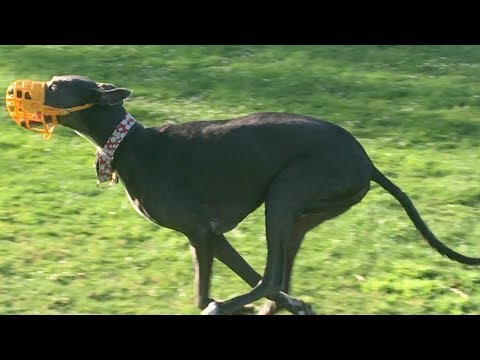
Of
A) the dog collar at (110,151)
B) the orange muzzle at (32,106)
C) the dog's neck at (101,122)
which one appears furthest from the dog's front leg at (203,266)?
the orange muzzle at (32,106)

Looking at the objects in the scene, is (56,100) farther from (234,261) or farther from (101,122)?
(234,261)

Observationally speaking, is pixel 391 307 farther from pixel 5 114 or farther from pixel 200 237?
pixel 5 114

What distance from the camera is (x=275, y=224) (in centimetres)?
655

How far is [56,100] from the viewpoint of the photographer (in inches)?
266

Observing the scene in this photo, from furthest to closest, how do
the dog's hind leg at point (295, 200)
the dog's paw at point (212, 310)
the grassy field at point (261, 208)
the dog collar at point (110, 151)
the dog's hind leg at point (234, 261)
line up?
the grassy field at point (261, 208) → the dog's hind leg at point (234, 261) → the dog collar at point (110, 151) → the dog's paw at point (212, 310) → the dog's hind leg at point (295, 200)

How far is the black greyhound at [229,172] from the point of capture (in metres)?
6.55

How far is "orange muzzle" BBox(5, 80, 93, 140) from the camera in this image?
22.0 ft

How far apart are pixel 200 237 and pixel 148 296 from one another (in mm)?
996

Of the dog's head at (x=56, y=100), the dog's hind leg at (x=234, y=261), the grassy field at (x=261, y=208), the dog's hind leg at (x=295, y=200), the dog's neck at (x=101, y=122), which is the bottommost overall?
the grassy field at (x=261, y=208)

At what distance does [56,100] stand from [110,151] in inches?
18.5

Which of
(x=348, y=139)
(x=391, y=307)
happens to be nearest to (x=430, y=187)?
(x=391, y=307)

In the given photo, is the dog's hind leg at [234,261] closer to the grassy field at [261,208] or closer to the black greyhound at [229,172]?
the black greyhound at [229,172]

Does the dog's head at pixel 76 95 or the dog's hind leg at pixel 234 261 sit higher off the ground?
the dog's head at pixel 76 95

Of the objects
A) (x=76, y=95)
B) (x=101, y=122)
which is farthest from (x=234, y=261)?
(x=76, y=95)
